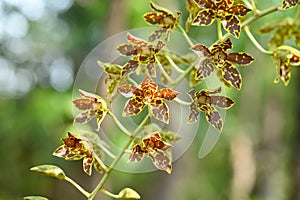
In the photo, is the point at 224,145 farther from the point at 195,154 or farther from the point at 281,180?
the point at 195,154

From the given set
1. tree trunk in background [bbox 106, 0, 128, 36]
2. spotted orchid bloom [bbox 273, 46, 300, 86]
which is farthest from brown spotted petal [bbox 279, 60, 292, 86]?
tree trunk in background [bbox 106, 0, 128, 36]

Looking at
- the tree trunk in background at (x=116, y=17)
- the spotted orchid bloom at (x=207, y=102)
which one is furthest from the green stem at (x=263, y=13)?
the tree trunk in background at (x=116, y=17)

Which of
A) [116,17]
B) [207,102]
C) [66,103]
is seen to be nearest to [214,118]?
[207,102]

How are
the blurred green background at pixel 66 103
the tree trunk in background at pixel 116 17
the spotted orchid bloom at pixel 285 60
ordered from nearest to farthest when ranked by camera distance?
the spotted orchid bloom at pixel 285 60 < the tree trunk in background at pixel 116 17 < the blurred green background at pixel 66 103

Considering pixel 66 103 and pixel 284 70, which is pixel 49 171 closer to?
pixel 284 70

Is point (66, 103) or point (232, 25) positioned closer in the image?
point (232, 25)

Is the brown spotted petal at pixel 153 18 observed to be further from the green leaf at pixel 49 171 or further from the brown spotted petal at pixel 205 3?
A: the green leaf at pixel 49 171
